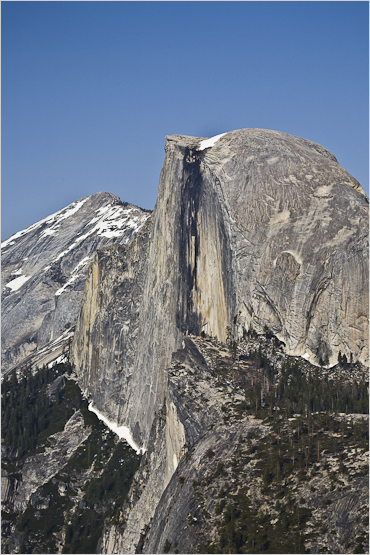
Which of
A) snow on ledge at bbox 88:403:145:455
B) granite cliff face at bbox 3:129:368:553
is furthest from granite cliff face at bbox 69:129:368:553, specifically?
snow on ledge at bbox 88:403:145:455

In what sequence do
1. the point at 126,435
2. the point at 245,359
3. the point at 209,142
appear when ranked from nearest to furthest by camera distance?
the point at 245,359, the point at 209,142, the point at 126,435

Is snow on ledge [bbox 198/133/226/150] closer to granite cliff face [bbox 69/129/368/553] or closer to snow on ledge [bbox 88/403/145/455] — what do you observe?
granite cliff face [bbox 69/129/368/553]

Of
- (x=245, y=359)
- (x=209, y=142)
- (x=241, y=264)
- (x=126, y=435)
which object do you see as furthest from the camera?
(x=126, y=435)

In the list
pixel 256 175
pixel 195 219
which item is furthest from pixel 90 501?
pixel 256 175

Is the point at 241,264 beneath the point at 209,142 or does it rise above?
beneath

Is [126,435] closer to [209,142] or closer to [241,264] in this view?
[241,264]

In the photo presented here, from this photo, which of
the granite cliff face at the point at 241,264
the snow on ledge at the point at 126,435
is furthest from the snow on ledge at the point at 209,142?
the snow on ledge at the point at 126,435

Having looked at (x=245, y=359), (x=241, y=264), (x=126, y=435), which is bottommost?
(x=245, y=359)

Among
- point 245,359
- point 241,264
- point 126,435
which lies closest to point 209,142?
point 241,264

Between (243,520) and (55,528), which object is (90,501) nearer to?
(55,528)
